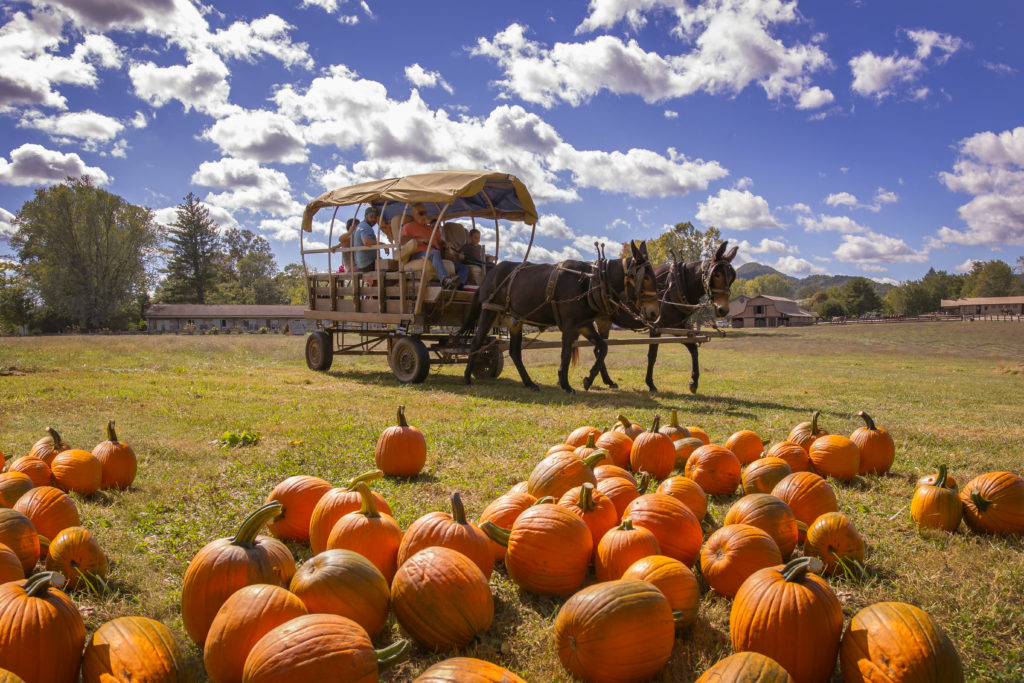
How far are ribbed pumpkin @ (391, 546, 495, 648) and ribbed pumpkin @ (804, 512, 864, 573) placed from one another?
1.87 meters

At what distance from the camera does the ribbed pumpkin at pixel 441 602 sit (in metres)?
2.36

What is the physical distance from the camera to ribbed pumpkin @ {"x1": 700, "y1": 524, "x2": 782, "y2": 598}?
109 inches

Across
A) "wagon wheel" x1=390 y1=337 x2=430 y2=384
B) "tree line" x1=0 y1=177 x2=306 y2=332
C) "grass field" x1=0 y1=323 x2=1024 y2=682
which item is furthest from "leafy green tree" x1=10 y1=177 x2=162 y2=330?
"wagon wheel" x1=390 y1=337 x2=430 y2=384

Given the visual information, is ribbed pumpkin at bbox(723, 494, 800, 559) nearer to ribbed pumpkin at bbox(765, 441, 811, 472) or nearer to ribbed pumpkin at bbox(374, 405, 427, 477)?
ribbed pumpkin at bbox(765, 441, 811, 472)

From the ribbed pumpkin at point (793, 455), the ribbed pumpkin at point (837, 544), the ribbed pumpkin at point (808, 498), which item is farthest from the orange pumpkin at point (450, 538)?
the ribbed pumpkin at point (793, 455)

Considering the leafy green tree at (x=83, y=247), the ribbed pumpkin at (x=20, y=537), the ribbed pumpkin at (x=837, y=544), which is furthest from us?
the leafy green tree at (x=83, y=247)

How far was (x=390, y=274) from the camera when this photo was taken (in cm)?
1221

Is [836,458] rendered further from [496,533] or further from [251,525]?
[251,525]

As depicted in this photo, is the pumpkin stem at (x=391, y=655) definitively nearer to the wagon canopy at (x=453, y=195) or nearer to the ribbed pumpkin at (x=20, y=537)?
the ribbed pumpkin at (x=20, y=537)

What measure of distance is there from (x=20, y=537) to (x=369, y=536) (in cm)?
169

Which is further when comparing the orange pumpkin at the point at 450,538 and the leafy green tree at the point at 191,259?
the leafy green tree at the point at 191,259

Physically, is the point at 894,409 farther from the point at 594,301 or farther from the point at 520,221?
the point at 520,221

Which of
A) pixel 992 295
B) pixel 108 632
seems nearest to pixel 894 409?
pixel 108 632

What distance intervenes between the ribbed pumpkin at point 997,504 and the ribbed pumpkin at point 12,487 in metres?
5.85
